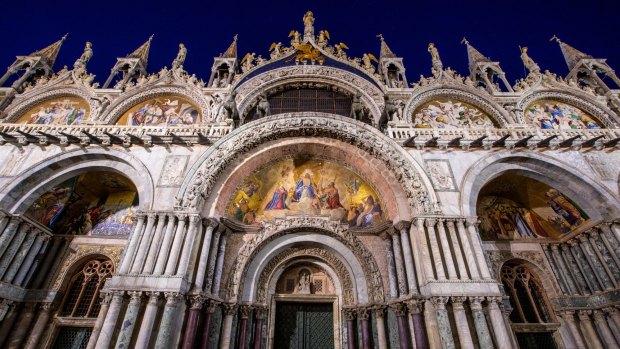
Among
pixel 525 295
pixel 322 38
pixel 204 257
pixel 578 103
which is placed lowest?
pixel 525 295

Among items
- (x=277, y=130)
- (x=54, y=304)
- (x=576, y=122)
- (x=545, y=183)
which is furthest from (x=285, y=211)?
(x=576, y=122)

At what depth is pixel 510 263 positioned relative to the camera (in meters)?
10.5

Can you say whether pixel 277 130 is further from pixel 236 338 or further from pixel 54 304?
pixel 54 304

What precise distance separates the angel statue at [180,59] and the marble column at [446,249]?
13.9 metres

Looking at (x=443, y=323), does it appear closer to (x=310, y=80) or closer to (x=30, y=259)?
(x=310, y=80)

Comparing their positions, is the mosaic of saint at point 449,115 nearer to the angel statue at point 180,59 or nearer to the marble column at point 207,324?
the marble column at point 207,324

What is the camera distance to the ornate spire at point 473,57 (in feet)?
57.0

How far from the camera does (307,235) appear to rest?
9555 millimetres

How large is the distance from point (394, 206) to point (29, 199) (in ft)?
38.8

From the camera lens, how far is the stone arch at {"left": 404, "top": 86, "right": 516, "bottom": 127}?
13.0 meters

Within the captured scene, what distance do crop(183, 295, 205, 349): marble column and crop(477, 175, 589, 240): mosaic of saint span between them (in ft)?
32.5

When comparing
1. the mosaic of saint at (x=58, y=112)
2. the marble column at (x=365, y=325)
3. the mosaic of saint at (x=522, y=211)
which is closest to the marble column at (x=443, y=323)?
the marble column at (x=365, y=325)

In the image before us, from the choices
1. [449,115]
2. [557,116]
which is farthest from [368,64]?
[557,116]

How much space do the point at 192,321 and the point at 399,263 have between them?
5844 mm
